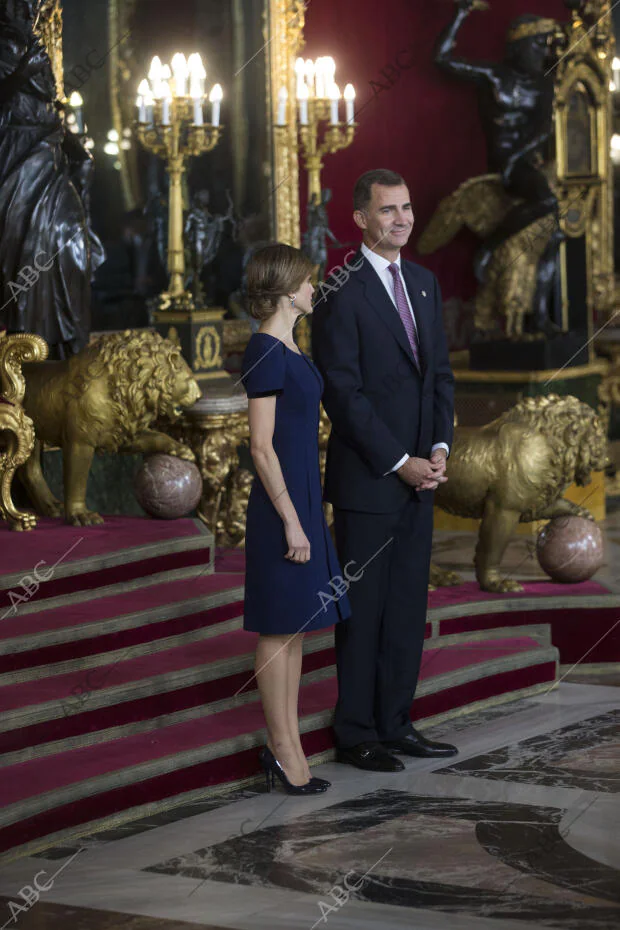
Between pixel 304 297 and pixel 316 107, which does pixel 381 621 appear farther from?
pixel 316 107

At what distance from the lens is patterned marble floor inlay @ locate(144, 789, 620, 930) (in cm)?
383

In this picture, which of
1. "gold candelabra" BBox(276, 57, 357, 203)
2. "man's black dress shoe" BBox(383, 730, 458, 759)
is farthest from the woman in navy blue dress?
"gold candelabra" BBox(276, 57, 357, 203)

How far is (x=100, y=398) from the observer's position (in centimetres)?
668

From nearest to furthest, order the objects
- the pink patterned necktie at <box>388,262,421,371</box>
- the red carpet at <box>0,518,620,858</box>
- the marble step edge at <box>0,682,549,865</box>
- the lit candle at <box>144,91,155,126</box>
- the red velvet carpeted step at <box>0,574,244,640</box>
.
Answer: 1. the marble step edge at <box>0,682,549,865</box>
2. the red carpet at <box>0,518,620,858</box>
3. the pink patterned necktie at <box>388,262,421,371</box>
4. the red velvet carpeted step at <box>0,574,244,640</box>
5. the lit candle at <box>144,91,155,126</box>

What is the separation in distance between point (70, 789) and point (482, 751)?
55.6 inches

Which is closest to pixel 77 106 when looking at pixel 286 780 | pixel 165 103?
pixel 165 103

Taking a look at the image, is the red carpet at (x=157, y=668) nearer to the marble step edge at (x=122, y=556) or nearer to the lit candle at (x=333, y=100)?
the marble step edge at (x=122, y=556)

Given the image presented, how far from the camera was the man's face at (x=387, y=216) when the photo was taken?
489 cm

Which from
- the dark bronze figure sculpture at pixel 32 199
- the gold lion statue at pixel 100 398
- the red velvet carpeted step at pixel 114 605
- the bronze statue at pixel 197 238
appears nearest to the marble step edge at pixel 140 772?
the red velvet carpeted step at pixel 114 605

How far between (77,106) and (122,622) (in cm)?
397

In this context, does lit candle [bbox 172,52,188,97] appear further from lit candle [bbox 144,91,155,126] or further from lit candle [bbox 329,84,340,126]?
lit candle [bbox 329,84,340,126]

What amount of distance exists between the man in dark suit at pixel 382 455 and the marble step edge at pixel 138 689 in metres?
0.51

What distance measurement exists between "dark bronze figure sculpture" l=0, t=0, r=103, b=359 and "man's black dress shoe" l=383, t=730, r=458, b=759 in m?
2.96

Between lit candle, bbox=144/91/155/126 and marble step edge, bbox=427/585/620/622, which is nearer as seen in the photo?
marble step edge, bbox=427/585/620/622
